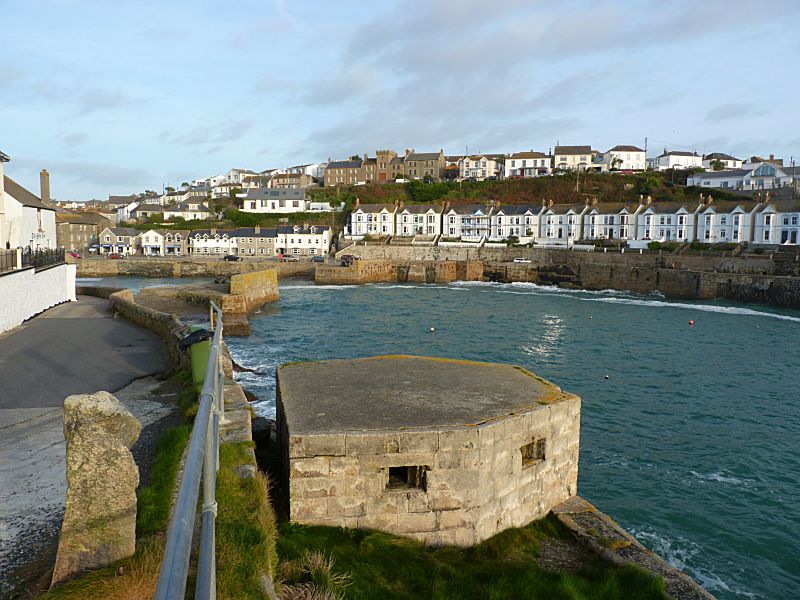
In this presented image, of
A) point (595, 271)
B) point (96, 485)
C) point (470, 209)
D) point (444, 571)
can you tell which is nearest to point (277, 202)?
point (470, 209)

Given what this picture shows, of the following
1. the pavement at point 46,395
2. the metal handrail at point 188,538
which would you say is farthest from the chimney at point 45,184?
the metal handrail at point 188,538

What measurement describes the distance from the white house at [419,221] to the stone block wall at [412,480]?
8857 centimetres

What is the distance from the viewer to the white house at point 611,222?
8256cm

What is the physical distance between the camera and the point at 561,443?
10.3 metres

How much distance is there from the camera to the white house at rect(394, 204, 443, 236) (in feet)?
318

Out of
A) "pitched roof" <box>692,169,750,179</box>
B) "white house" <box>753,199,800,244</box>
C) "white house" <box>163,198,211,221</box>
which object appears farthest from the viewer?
"white house" <box>163,198,211,221</box>

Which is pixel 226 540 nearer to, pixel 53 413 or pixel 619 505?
pixel 53 413

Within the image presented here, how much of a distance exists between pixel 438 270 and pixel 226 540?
7195 cm

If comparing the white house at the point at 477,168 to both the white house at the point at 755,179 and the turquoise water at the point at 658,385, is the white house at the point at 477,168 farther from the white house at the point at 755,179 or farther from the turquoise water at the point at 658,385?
the turquoise water at the point at 658,385

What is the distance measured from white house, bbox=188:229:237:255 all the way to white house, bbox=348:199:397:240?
773 inches

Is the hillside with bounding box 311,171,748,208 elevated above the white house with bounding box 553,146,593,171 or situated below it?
below

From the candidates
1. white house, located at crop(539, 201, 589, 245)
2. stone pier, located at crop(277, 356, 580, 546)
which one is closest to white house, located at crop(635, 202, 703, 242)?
white house, located at crop(539, 201, 589, 245)

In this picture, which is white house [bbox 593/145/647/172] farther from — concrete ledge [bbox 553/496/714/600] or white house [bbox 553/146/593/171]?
concrete ledge [bbox 553/496/714/600]

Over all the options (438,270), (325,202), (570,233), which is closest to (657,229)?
(570,233)
